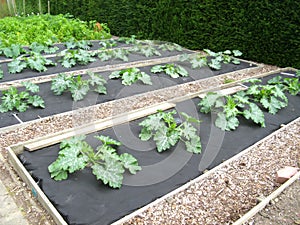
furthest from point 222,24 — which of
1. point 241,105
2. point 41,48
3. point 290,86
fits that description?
point 41,48

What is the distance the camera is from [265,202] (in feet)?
7.95

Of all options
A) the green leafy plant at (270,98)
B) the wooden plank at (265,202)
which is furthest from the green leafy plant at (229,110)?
the wooden plank at (265,202)

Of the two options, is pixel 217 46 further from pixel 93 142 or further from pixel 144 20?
pixel 93 142

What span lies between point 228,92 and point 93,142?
2.35 meters

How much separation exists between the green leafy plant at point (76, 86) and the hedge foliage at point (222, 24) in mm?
3770

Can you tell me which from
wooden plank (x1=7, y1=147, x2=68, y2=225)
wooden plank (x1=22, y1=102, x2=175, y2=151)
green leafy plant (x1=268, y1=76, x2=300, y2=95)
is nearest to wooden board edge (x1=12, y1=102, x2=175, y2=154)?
wooden plank (x1=22, y1=102, x2=175, y2=151)

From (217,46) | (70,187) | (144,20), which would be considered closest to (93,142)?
(70,187)

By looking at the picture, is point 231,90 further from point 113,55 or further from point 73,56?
point 73,56

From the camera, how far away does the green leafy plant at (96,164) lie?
8.18 feet

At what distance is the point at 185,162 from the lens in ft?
9.53

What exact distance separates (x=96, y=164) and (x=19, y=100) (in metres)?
1.99

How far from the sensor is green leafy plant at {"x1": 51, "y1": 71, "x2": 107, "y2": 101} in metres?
4.23

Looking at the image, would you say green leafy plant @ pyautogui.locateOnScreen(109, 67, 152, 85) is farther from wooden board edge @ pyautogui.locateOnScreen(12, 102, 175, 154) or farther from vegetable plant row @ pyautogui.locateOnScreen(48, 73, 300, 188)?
vegetable plant row @ pyautogui.locateOnScreen(48, 73, 300, 188)

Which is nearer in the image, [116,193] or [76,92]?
[116,193]
